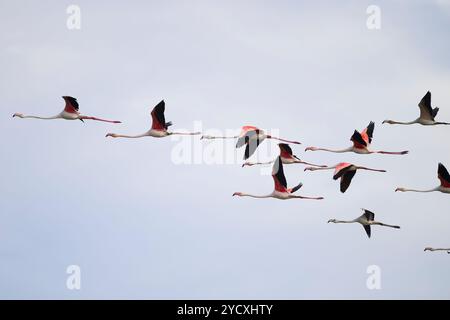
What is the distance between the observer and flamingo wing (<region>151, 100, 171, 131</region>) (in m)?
61.9

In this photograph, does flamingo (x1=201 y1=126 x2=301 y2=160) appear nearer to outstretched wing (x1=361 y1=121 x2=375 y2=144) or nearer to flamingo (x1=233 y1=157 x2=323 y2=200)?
flamingo (x1=233 y1=157 x2=323 y2=200)

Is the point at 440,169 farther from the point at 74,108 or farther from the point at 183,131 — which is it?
the point at 74,108

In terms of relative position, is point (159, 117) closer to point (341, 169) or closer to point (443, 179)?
point (341, 169)

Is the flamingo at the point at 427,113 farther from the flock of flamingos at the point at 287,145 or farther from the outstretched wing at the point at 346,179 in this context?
the outstretched wing at the point at 346,179

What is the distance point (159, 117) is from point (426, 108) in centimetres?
1137

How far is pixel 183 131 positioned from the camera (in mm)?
64562

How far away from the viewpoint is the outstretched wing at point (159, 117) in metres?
61.9

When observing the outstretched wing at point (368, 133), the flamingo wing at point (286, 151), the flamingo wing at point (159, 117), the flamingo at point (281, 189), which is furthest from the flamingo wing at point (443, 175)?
the flamingo wing at point (159, 117)

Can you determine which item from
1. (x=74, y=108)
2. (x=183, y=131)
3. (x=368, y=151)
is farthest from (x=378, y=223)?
(x=74, y=108)

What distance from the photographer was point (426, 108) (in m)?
64.9

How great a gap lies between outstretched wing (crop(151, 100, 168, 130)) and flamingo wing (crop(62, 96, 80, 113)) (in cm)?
341

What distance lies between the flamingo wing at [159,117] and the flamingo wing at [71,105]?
341 centimetres
